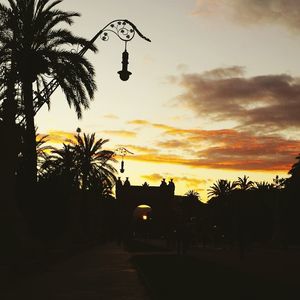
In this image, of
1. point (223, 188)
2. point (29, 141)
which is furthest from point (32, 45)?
point (223, 188)

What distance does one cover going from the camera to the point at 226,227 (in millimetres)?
64625

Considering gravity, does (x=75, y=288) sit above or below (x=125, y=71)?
below

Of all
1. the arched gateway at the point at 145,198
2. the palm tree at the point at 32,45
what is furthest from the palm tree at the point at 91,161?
the arched gateway at the point at 145,198

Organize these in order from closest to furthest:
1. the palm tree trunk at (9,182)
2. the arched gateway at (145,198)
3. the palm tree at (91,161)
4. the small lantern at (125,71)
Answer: the small lantern at (125,71), the palm tree trunk at (9,182), the palm tree at (91,161), the arched gateway at (145,198)

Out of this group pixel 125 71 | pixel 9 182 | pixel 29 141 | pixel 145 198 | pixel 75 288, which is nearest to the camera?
pixel 125 71

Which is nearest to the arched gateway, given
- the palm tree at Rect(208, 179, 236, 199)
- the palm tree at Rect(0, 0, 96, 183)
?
the palm tree at Rect(208, 179, 236, 199)

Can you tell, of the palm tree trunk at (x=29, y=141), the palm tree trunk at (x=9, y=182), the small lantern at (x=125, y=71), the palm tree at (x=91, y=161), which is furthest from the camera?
the palm tree at (x=91, y=161)

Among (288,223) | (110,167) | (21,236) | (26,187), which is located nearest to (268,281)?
(21,236)

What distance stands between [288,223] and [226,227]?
38.4ft

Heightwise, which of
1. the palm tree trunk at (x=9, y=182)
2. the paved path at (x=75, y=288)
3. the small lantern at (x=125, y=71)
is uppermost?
the small lantern at (x=125, y=71)

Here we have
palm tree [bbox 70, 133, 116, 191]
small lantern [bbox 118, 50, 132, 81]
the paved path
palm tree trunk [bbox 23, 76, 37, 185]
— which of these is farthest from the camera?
palm tree [bbox 70, 133, 116, 191]

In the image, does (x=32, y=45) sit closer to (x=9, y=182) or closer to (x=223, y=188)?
(x=9, y=182)

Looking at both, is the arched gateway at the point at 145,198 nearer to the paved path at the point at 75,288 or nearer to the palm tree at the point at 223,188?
the palm tree at the point at 223,188

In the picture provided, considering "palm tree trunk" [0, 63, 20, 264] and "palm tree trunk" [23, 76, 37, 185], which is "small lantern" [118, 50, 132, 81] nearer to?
"palm tree trunk" [0, 63, 20, 264]
